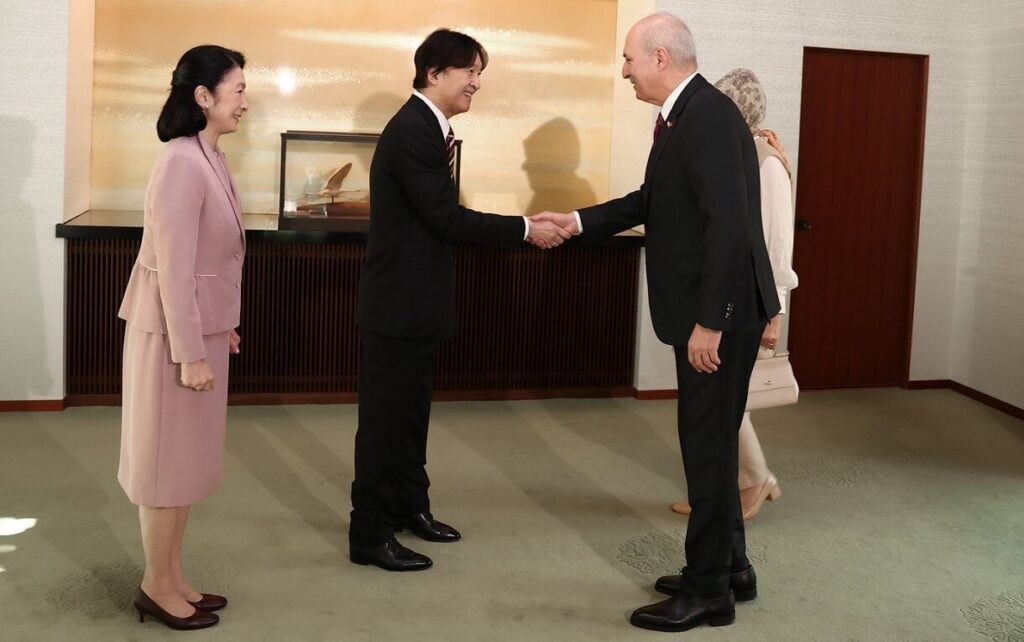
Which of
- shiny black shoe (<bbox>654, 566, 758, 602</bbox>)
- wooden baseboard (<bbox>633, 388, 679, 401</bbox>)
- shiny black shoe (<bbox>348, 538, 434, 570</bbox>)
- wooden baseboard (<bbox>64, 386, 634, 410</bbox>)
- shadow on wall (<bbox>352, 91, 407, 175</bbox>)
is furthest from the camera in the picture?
shadow on wall (<bbox>352, 91, 407, 175</bbox>)

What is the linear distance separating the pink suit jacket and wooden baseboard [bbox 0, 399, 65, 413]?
2.53m

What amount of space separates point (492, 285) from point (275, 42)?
1696 mm

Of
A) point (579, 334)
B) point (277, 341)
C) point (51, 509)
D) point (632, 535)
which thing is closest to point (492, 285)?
point (579, 334)

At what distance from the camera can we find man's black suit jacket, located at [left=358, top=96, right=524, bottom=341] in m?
3.54

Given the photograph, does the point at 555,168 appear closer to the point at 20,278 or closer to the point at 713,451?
the point at 20,278

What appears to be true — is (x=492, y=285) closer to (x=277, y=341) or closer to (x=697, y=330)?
(x=277, y=341)

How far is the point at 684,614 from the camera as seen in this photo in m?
3.31

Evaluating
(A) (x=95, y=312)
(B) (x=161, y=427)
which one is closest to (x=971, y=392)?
(A) (x=95, y=312)

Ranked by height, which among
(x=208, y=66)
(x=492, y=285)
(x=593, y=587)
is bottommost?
(x=593, y=587)

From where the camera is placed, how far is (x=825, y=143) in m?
6.35

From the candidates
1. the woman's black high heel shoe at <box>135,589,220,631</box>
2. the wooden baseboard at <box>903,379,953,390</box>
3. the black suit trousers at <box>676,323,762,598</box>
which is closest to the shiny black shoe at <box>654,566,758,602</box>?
the black suit trousers at <box>676,323,762,598</box>

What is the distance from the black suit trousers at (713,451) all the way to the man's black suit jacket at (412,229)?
77 centimetres

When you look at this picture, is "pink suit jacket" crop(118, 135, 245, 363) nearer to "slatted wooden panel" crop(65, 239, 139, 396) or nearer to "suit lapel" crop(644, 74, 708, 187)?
"suit lapel" crop(644, 74, 708, 187)

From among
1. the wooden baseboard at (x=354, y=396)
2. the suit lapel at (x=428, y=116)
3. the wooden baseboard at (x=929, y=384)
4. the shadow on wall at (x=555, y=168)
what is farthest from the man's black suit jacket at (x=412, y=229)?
the wooden baseboard at (x=929, y=384)
